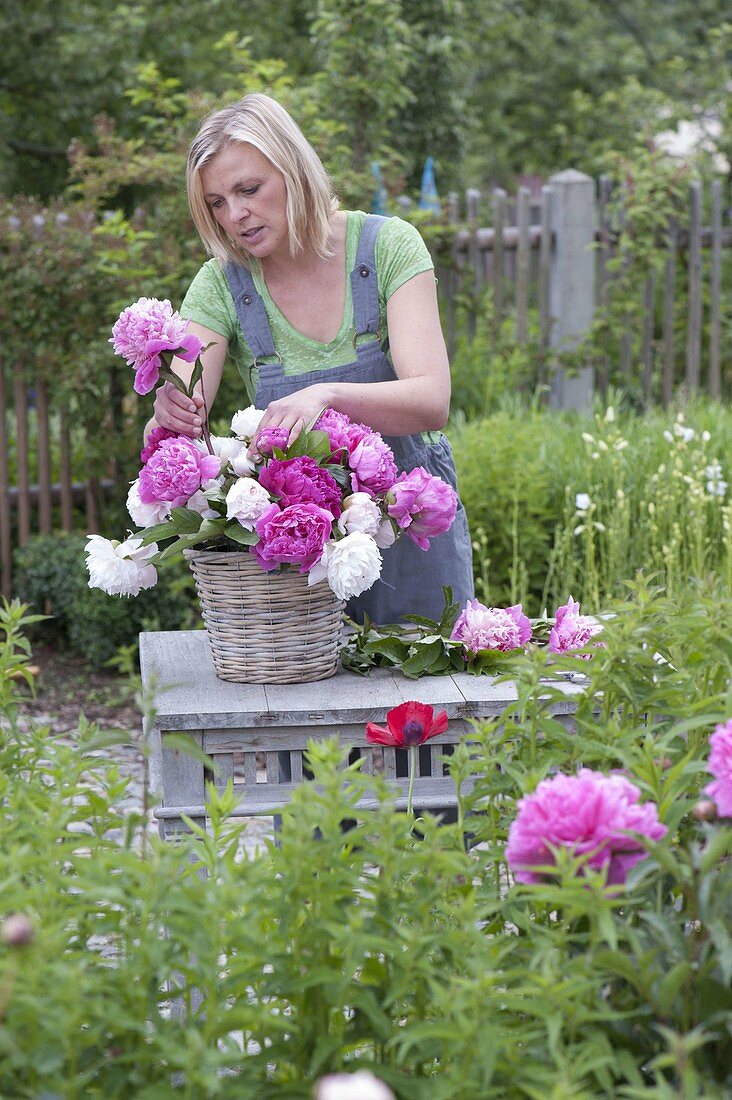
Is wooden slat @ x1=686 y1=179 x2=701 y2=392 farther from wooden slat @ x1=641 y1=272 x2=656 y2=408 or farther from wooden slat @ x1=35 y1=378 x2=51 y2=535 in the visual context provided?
wooden slat @ x1=35 y1=378 x2=51 y2=535

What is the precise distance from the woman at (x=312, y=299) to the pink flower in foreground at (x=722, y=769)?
103 cm

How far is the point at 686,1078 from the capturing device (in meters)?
0.98

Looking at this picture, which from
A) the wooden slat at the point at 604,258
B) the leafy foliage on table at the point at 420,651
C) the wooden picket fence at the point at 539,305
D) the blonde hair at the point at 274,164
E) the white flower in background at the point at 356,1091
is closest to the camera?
the white flower in background at the point at 356,1091

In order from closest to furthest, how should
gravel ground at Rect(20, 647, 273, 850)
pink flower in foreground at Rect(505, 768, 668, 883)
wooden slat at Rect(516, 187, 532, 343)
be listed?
pink flower in foreground at Rect(505, 768, 668, 883), gravel ground at Rect(20, 647, 273, 850), wooden slat at Rect(516, 187, 532, 343)

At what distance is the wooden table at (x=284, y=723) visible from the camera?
73.5 inches

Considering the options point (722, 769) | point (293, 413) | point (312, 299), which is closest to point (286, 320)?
point (312, 299)

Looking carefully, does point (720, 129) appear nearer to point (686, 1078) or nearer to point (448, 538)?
point (448, 538)

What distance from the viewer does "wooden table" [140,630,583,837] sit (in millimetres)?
1867

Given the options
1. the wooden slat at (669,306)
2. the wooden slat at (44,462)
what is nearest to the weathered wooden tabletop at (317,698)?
the wooden slat at (44,462)

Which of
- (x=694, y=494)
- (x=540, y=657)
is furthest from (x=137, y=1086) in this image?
(x=694, y=494)

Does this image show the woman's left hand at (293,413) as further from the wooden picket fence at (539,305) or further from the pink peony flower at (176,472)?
the wooden picket fence at (539,305)

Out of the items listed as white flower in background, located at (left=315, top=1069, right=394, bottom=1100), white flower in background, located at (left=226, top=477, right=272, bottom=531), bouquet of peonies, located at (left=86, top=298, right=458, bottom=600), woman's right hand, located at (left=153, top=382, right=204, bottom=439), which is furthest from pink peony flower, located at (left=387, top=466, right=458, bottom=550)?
white flower in background, located at (left=315, top=1069, right=394, bottom=1100)

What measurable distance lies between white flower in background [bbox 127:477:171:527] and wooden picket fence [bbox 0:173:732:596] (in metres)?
4.56

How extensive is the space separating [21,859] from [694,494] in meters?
3.24
